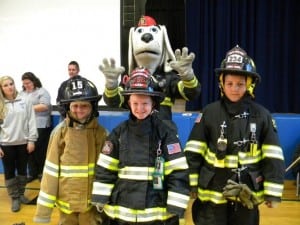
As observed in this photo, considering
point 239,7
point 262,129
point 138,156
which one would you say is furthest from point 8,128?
point 239,7

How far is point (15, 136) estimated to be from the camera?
145 inches

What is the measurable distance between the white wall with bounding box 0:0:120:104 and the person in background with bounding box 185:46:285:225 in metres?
3.15

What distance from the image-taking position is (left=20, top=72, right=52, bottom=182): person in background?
4.27 metres

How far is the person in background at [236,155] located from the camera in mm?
1969

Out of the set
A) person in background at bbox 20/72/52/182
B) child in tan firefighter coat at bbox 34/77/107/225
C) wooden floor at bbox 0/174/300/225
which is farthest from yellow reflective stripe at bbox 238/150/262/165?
person in background at bbox 20/72/52/182

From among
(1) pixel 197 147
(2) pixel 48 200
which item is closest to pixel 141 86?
(1) pixel 197 147

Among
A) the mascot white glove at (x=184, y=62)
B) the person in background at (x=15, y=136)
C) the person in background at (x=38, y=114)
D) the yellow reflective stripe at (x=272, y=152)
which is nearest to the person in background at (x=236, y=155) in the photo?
the yellow reflective stripe at (x=272, y=152)

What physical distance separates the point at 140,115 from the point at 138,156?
189 mm

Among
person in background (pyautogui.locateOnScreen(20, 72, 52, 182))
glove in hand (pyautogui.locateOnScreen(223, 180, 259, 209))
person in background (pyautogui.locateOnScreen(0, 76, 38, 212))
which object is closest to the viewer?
glove in hand (pyautogui.locateOnScreen(223, 180, 259, 209))

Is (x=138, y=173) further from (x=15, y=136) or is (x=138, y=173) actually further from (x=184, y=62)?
(x=15, y=136)

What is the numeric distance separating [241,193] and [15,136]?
2.42m

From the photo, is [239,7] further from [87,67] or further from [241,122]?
[241,122]

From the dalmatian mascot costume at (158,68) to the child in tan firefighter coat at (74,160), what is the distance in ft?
0.57

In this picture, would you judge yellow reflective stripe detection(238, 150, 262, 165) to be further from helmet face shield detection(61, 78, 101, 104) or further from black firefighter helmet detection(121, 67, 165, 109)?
helmet face shield detection(61, 78, 101, 104)
